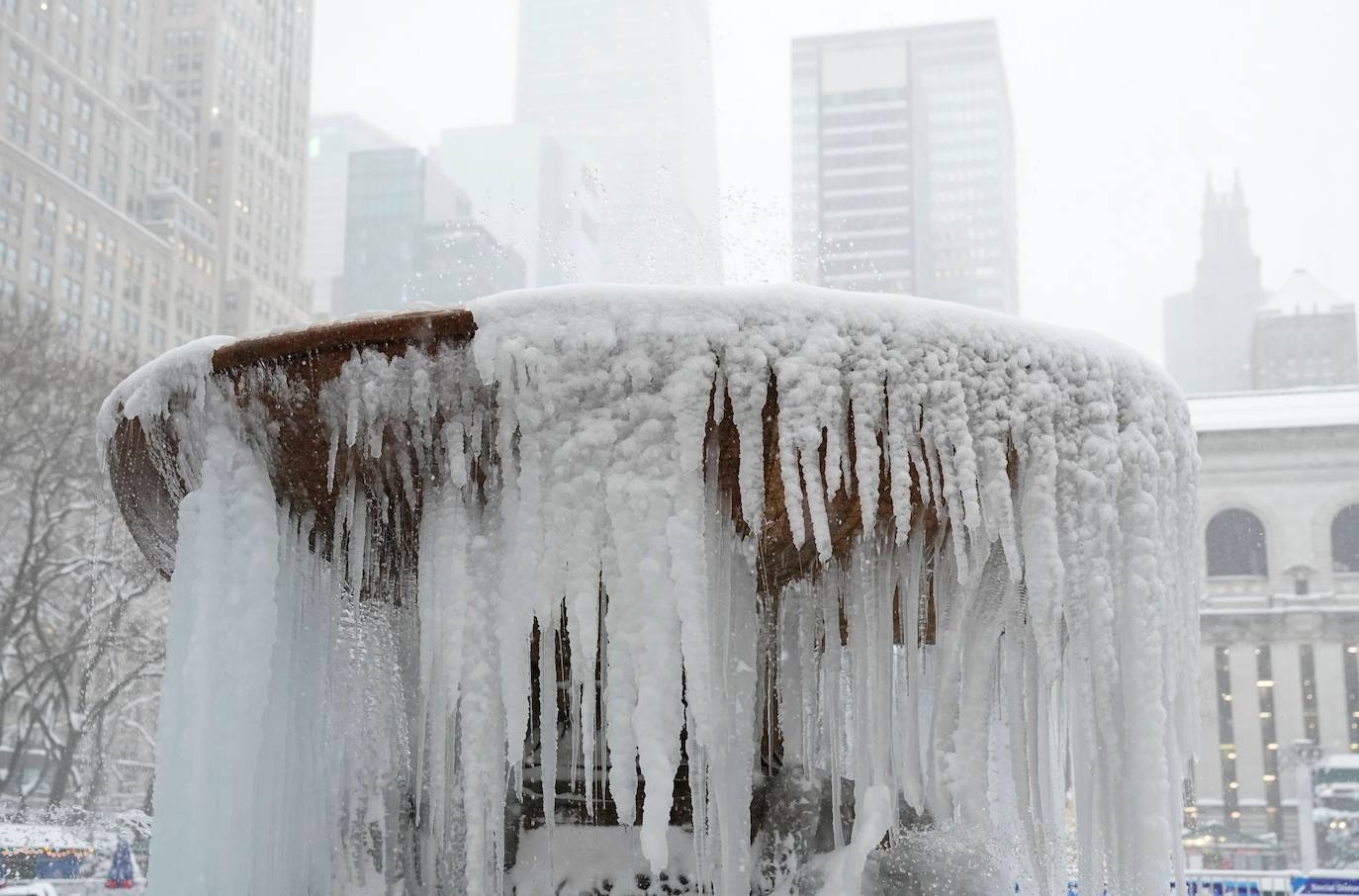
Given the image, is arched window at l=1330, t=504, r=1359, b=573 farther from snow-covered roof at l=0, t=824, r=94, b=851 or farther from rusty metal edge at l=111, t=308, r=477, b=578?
rusty metal edge at l=111, t=308, r=477, b=578

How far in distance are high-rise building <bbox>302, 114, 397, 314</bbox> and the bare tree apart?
272ft

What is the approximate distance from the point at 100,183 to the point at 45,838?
42.9m

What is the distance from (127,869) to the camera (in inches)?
674

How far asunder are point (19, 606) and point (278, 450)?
1835 cm

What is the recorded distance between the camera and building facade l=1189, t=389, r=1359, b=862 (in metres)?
37.8

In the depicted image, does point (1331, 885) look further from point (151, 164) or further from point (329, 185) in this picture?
point (329, 185)

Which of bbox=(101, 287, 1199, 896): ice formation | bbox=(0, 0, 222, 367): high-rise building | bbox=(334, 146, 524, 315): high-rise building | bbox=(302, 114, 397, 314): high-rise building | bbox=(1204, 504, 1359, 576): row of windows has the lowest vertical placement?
bbox=(101, 287, 1199, 896): ice formation

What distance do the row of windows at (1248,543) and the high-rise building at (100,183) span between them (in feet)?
123

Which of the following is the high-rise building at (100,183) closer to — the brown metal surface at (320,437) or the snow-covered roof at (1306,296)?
the brown metal surface at (320,437)

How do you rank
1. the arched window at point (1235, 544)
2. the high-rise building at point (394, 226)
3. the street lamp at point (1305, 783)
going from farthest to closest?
the high-rise building at point (394, 226) → the arched window at point (1235, 544) → the street lamp at point (1305, 783)

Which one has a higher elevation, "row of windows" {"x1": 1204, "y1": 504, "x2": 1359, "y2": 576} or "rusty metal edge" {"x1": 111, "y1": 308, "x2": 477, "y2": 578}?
"row of windows" {"x1": 1204, "y1": 504, "x2": 1359, "y2": 576}

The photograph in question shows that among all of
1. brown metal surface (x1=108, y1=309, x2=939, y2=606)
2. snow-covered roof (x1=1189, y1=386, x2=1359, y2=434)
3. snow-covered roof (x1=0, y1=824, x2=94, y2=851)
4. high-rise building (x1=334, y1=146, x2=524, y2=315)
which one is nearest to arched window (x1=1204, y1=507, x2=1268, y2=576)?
snow-covered roof (x1=1189, y1=386, x2=1359, y2=434)

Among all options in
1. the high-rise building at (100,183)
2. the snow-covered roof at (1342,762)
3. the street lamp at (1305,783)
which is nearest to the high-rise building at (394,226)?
the high-rise building at (100,183)

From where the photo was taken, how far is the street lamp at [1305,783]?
28766 millimetres
